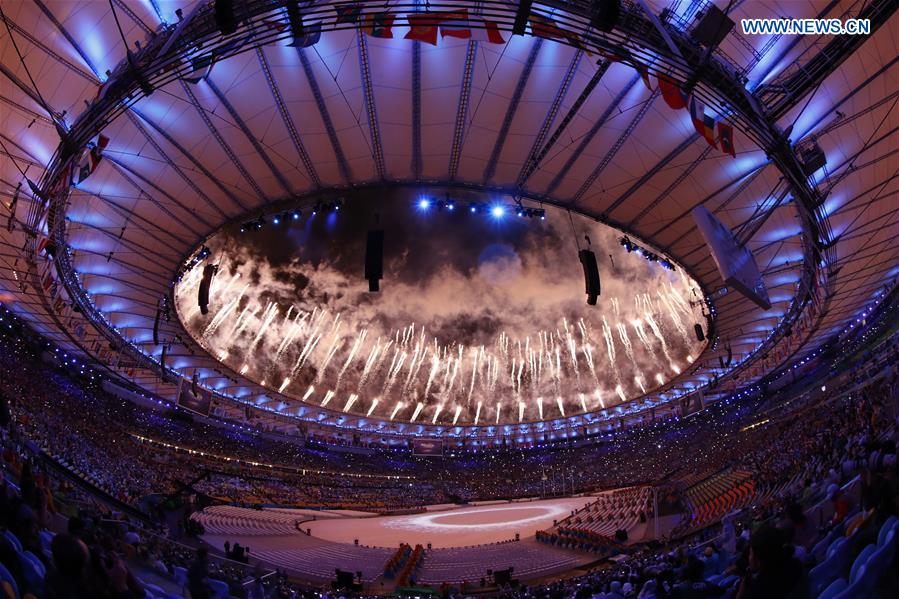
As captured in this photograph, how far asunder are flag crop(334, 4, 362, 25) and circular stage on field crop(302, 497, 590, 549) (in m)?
29.1

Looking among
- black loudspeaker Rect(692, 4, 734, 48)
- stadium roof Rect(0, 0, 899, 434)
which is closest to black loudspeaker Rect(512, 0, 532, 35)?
stadium roof Rect(0, 0, 899, 434)

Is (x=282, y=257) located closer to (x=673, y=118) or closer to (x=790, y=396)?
(x=673, y=118)

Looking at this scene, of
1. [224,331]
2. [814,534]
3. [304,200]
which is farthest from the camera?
[224,331]

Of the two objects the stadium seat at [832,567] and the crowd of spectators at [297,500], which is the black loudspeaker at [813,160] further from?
the stadium seat at [832,567]

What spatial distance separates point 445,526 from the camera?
41906 millimetres

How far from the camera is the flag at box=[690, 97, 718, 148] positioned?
54.9 feet

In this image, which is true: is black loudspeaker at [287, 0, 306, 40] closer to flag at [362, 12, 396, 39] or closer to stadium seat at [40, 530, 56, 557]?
flag at [362, 12, 396, 39]

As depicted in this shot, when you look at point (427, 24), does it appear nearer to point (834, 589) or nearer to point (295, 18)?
point (295, 18)

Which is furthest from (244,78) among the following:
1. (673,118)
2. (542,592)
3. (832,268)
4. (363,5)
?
(832,268)

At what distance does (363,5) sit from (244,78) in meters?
8.04

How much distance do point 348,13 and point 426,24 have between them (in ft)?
7.03

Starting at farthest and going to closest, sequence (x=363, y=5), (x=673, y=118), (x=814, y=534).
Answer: (x=673, y=118) → (x=363, y=5) → (x=814, y=534)

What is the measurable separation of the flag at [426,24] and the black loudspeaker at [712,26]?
7408 millimetres

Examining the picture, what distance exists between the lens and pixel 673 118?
22.6 meters
